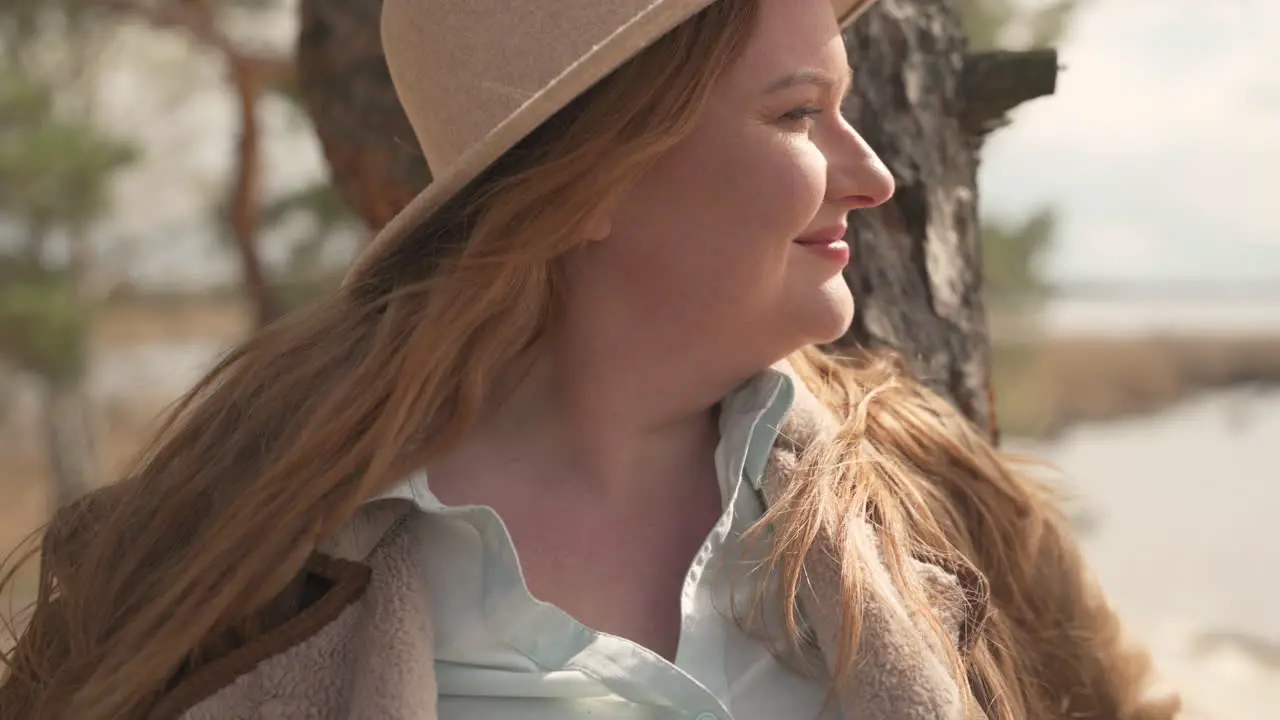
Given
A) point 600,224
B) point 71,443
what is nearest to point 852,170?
point 600,224

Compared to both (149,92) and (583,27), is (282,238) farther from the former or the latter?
(583,27)

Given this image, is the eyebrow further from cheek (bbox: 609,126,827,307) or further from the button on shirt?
the button on shirt

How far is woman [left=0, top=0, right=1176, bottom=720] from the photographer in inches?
43.1

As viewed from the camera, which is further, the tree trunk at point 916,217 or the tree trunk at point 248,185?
the tree trunk at point 248,185

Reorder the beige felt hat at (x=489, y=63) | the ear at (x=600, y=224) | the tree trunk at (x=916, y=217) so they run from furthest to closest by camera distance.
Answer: the tree trunk at (x=916, y=217), the ear at (x=600, y=224), the beige felt hat at (x=489, y=63)

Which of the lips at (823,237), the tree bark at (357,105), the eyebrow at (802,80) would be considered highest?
the tree bark at (357,105)

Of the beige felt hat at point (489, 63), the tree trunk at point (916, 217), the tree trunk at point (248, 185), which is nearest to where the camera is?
the beige felt hat at point (489, 63)

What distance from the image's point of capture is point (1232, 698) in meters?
5.81

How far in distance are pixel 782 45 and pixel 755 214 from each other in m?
0.15

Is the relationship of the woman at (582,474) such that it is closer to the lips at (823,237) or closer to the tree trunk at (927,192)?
the lips at (823,237)

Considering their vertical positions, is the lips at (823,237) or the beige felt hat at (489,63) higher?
the beige felt hat at (489,63)

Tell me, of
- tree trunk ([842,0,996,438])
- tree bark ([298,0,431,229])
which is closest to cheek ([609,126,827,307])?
tree trunk ([842,0,996,438])

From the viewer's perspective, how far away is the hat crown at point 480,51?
1.05 meters

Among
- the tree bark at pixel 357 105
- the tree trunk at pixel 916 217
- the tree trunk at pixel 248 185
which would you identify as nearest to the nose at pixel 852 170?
the tree trunk at pixel 916 217
